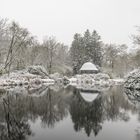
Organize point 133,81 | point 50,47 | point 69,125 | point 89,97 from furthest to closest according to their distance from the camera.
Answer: point 50,47 → point 133,81 → point 89,97 → point 69,125

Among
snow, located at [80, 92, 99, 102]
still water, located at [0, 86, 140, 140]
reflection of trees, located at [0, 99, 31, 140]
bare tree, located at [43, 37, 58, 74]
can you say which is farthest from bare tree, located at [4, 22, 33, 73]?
reflection of trees, located at [0, 99, 31, 140]

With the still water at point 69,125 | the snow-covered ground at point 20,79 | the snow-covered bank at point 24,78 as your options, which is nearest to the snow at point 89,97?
the still water at point 69,125

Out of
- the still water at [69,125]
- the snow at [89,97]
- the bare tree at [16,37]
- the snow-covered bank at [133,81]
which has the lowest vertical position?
the still water at [69,125]

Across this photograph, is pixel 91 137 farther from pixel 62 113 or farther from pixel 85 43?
pixel 85 43

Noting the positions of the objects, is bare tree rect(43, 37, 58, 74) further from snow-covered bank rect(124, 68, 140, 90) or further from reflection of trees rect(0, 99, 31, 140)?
reflection of trees rect(0, 99, 31, 140)

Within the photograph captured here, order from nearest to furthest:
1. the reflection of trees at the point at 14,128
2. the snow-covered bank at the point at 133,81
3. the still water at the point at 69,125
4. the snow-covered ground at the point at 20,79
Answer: the reflection of trees at the point at 14,128 < the still water at the point at 69,125 < the snow-covered bank at the point at 133,81 < the snow-covered ground at the point at 20,79

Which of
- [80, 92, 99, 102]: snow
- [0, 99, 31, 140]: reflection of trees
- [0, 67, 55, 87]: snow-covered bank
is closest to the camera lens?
[0, 99, 31, 140]: reflection of trees

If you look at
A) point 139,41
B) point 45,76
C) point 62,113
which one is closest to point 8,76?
point 45,76

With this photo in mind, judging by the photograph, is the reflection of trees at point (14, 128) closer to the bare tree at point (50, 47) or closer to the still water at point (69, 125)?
the still water at point (69, 125)

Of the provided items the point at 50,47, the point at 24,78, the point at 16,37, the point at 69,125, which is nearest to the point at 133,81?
the point at 24,78

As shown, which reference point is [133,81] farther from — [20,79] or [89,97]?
[20,79]

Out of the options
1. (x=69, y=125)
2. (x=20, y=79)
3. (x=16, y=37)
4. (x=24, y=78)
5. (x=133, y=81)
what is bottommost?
(x=69, y=125)

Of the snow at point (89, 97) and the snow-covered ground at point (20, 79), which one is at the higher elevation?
the snow-covered ground at point (20, 79)

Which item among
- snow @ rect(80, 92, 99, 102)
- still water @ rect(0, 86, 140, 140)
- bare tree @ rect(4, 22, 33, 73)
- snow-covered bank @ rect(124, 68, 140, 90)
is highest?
bare tree @ rect(4, 22, 33, 73)
